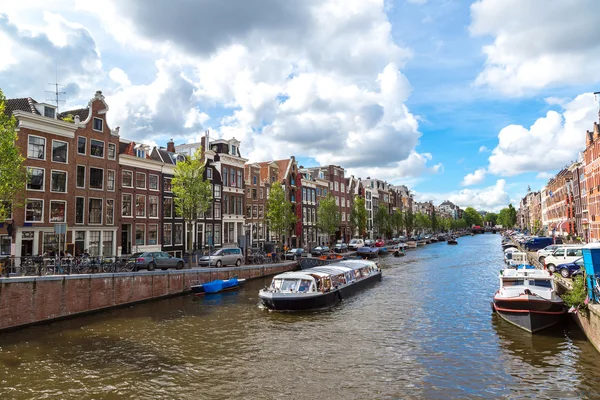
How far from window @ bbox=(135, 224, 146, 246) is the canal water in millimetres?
19652

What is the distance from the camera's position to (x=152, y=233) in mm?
49219

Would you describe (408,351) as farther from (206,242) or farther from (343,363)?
(206,242)

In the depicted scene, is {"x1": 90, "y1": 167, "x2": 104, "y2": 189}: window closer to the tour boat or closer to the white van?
the tour boat

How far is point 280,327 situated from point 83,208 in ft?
90.8

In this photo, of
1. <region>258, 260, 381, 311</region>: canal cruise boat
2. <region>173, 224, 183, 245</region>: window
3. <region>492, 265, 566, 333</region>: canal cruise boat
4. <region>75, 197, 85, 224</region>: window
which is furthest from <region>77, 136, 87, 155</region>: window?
<region>492, 265, 566, 333</region>: canal cruise boat

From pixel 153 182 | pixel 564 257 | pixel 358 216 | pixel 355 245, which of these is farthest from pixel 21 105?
pixel 358 216

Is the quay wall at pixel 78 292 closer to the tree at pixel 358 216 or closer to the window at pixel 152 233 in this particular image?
the window at pixel 152 233

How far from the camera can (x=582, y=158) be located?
7750cm

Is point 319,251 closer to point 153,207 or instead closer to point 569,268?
point 153,207

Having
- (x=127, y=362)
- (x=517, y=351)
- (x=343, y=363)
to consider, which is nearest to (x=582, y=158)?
(x=517, y=351)

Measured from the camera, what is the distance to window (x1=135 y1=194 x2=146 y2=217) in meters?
47.4

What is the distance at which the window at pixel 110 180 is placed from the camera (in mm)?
43906

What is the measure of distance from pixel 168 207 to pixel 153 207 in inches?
94.4

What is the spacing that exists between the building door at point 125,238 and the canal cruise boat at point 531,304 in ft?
126
